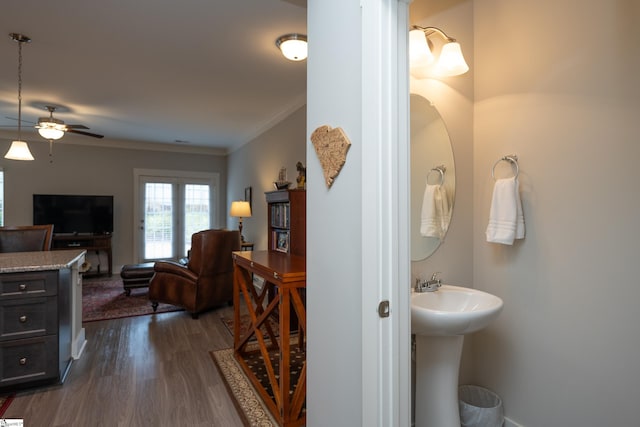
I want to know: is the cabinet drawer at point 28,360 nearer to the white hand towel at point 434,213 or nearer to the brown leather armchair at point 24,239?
the brown leather armchair at point 24,239

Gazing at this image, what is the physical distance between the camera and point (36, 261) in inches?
92.5

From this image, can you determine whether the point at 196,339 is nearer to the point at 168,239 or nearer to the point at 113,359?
the point at 113,359

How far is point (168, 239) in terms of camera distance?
6898mm

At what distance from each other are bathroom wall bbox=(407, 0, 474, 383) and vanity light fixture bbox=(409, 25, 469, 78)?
6 cm

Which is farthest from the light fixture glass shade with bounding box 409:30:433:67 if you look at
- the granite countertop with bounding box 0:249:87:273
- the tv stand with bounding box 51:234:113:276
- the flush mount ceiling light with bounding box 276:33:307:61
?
the tv stand with bounding box 51:234:113:276

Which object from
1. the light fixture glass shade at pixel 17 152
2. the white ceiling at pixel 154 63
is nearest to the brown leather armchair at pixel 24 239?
the light fixture glass shade at pixel 17 152

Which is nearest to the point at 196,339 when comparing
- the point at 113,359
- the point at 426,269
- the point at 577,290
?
the point at 113,359

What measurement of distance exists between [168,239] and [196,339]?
4.23 metres

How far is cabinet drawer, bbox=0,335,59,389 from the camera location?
215cm

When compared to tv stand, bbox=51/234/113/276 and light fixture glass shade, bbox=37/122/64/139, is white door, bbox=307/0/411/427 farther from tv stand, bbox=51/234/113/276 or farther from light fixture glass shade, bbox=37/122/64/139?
tv stand, bbox=51/234/113/276

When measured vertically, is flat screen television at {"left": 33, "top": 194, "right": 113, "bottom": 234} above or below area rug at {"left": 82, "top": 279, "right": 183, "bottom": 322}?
above

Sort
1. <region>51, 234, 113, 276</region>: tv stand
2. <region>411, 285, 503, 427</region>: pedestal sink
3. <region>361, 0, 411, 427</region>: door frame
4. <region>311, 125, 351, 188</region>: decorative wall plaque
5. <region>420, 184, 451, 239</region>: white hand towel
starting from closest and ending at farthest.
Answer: <region>361, 0, 411, 427</region>: door frame → <region>311, 125, 351, 188</region>: decorative wall plaque → <region>411, 285, 503, 427</region>: pedestal sink → <region>420, 184, 451, 239</region>: white hand towel → <region>51, 234, 113, 276</region>: tv stand

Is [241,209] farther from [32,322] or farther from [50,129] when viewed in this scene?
[32,322]

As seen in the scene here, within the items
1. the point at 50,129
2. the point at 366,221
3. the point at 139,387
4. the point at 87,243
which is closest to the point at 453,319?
the point at 366,221
